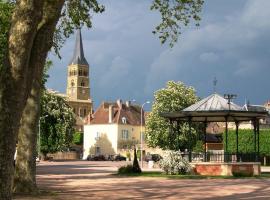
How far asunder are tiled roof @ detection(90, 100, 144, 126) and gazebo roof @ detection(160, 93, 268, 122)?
222ft

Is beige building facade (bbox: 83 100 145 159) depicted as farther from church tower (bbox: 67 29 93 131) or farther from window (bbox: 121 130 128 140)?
church tower (bbox: 67 29 93 131)

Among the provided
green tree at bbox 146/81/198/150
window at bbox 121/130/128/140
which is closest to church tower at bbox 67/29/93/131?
window at bbox 121/130/128/140

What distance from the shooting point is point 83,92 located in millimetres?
192250

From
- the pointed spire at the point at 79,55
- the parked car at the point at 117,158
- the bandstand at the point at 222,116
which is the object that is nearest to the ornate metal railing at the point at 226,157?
the bandstand at the point at 222,116

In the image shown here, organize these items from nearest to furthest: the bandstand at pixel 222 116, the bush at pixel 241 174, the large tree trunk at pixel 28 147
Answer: the large tree trunk at pixel 28 147, the bush at pixel 241 174, the bandstand at pixel 222 116

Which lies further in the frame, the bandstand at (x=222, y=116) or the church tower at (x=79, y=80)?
the church tower at (x=79, y=80)

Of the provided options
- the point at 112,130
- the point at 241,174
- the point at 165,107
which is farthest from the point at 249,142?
the point at 112,130

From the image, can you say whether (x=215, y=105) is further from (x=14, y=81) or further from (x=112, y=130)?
(x=112, y=130)

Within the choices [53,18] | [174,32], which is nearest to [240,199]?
[174,32]

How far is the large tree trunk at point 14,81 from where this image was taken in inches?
445

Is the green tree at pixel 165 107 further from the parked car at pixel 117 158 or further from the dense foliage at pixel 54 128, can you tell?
the parked car at pixel 117 158

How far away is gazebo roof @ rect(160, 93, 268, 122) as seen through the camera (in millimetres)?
36594

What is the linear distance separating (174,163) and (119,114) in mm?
72855

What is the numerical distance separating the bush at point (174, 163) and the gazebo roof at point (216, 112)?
2.92m
